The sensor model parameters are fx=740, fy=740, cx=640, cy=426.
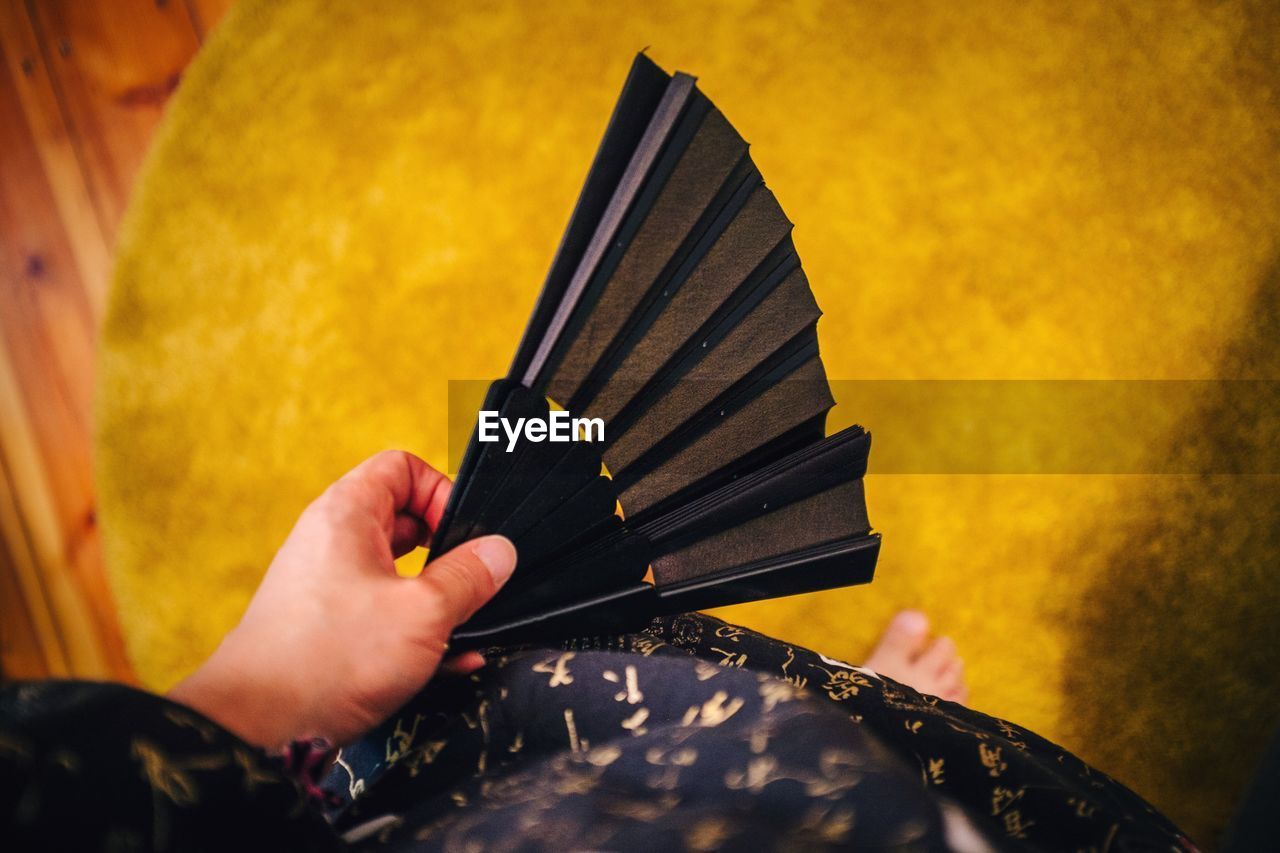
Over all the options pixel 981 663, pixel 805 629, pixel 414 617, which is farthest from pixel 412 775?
pixel 981 663

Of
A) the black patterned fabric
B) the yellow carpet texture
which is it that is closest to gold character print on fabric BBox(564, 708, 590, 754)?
the black patterned fabric

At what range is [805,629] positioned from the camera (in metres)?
1.05

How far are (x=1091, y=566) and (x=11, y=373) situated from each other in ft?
5.72

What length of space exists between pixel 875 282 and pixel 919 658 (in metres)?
0.52

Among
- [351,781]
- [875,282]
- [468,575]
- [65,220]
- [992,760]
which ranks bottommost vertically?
[992,760]

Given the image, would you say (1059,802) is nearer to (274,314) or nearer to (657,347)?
(657,347)

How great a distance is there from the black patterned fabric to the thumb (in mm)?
54

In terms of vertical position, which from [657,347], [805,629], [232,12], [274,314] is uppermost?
[232,12]

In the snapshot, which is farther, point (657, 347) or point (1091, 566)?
point (1091, 566)

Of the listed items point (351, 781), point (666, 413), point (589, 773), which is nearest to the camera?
point (589, 773)

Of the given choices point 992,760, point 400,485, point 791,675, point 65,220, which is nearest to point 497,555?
point 400,485

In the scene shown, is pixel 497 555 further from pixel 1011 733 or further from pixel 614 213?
pixel 1011 733

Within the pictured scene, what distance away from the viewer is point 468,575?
618 millimetres
